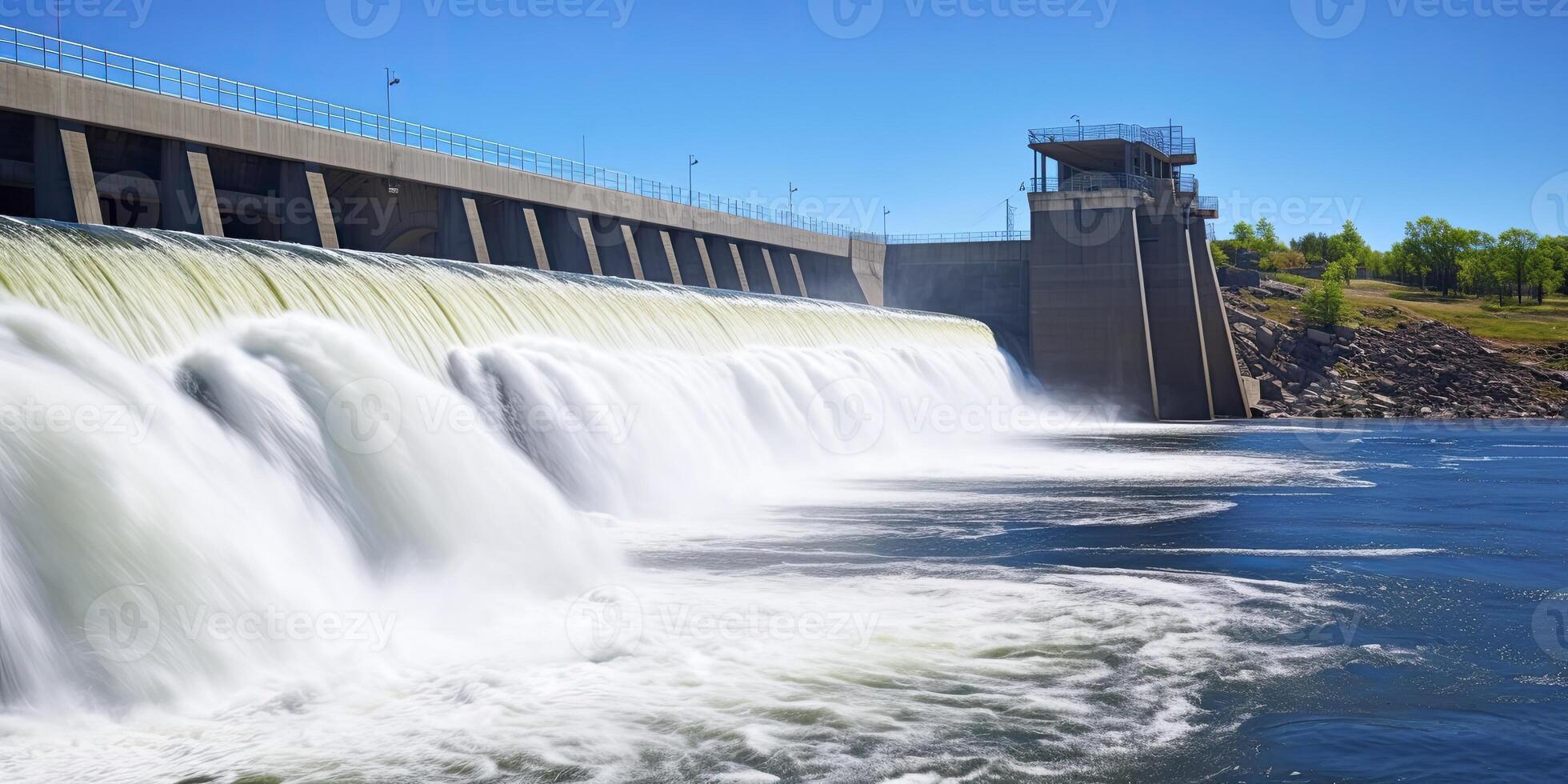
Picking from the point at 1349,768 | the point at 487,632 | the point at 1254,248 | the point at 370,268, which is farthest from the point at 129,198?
the point at 1254,248

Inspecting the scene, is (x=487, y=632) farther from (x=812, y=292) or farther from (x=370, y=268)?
(x=812, y=292)

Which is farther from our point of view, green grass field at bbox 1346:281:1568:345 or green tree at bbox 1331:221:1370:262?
green tree at bbox 1331:221:1370:262

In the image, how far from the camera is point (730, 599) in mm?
10695

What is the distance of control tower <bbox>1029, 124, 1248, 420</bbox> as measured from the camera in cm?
4612

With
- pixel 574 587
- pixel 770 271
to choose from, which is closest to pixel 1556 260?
pixel 770 271

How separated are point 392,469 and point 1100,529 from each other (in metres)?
8.54

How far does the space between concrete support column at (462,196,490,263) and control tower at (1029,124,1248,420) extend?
22340mm

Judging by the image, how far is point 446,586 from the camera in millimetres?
10508

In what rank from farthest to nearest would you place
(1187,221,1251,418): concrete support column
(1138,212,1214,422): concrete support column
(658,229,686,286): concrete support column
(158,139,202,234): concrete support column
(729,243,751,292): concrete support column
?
1. (1187,221,1251,418): concrete support column
2. (1138,212,1214,422): concrete support column
3. (729,243,751,292): concrete support column
4. (658,229,686,286): concrete support column
5. (158,139,202,234): concrete support column

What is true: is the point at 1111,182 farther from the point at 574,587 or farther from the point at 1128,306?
the point at 574,587

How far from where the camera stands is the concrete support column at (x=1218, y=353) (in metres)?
48.7

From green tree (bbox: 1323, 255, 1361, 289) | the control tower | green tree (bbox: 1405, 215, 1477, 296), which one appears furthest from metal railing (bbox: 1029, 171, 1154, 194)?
green tree (bbox: 1405, 215, 1477, 296)

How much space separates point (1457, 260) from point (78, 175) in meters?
103

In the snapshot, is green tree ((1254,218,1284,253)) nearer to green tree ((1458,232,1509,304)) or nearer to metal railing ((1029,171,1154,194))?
green tree ((1458,232,1509,304))
